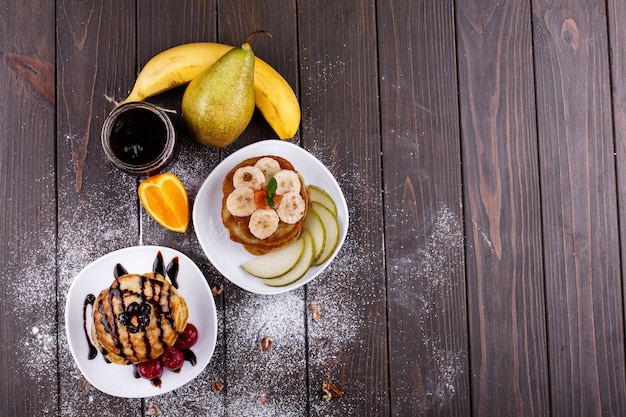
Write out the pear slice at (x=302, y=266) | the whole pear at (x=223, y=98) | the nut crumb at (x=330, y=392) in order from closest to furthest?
the whole pear at (x=223, y=98) < the pear slice at (x=302, y=266) < the nut crumb at (x=330, y=392)

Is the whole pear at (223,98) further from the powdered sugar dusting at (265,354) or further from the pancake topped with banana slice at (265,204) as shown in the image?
the powdered sugar dusting at (265,354)

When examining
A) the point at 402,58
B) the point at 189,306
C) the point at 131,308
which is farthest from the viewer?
the point at 402,58

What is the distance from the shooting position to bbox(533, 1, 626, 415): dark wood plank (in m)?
1.31

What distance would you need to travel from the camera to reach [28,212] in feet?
4.09

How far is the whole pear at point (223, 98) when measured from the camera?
105cm

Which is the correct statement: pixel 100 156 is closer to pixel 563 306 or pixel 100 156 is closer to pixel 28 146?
pixel 28 146

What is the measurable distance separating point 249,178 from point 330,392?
0.53 meters

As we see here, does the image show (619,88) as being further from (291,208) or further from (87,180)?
(87,180)

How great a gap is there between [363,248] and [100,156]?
2.06ft

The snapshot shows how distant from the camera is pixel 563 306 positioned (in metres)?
1.31

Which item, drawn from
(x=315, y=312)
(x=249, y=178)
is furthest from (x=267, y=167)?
(x=315, y=312)

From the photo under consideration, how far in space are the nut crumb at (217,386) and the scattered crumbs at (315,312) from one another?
0.25 m

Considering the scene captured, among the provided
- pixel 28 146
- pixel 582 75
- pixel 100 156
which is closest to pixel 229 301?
pixel 100 156

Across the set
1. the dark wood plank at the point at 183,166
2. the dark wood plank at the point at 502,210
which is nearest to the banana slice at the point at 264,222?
Result: the dark wood plank at the point at 183,166
